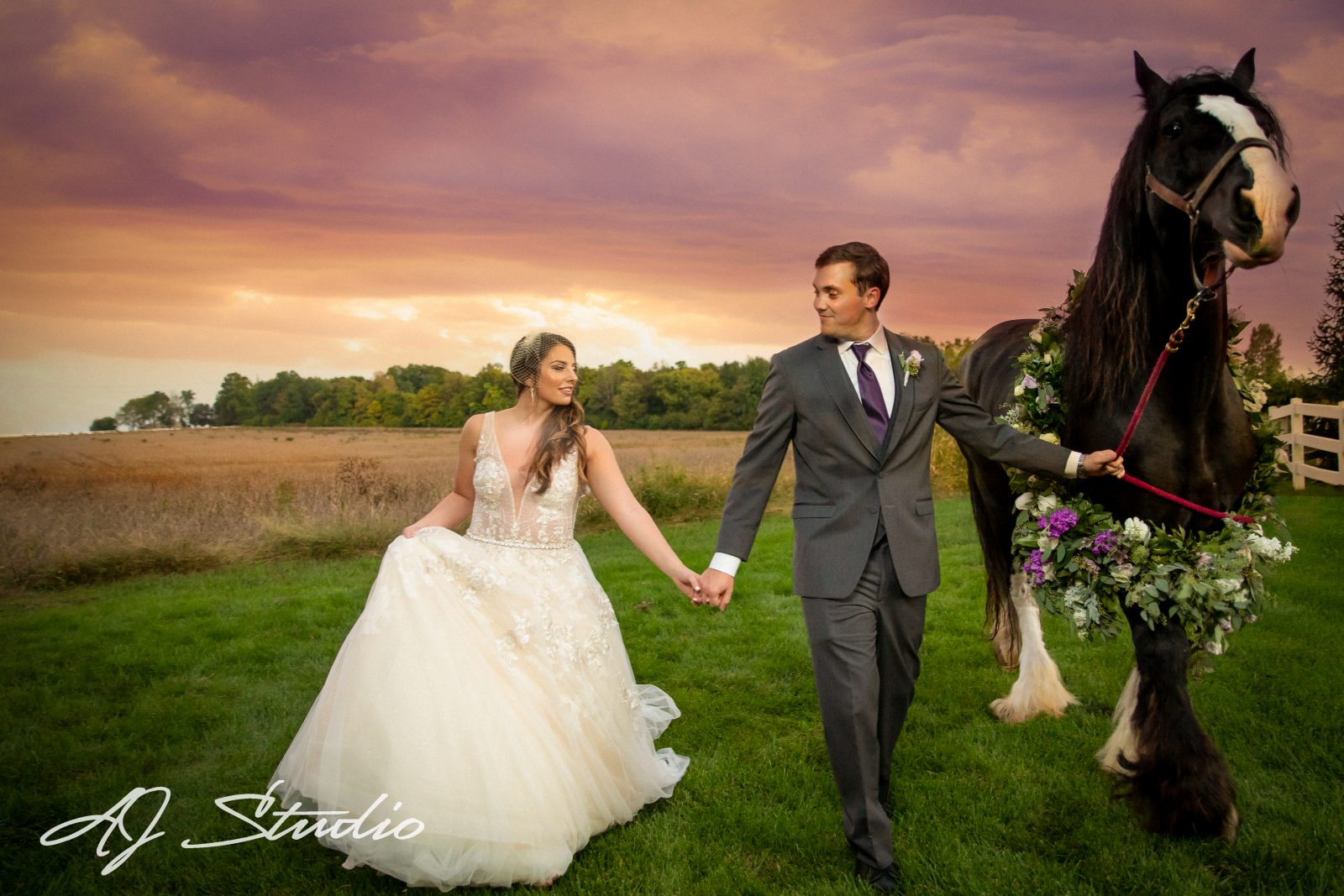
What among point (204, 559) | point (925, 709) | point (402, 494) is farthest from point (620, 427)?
point (925, 709)

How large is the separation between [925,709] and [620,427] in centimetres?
3405

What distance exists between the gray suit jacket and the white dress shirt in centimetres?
3


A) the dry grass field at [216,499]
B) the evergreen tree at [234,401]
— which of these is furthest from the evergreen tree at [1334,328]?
the evergreen tree at [234,401]

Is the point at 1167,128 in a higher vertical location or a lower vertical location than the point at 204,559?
higher

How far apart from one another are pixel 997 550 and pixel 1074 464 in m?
2.06

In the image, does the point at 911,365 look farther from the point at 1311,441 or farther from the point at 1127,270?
the point at 1311,441

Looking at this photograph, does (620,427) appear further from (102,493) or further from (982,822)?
(982,822)

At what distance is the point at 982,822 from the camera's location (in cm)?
365

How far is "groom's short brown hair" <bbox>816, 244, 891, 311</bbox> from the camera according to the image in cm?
335

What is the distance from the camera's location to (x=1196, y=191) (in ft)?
9.75

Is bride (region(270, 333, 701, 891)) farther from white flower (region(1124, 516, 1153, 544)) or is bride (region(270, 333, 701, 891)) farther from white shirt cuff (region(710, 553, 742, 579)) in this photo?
white flower (region(1124, 516, 1153, 544))

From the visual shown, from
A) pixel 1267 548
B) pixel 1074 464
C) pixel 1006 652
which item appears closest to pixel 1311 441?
pixel 1006 652

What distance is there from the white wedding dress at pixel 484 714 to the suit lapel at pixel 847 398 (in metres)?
1.38

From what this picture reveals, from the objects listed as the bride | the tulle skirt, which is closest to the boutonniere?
the bride
